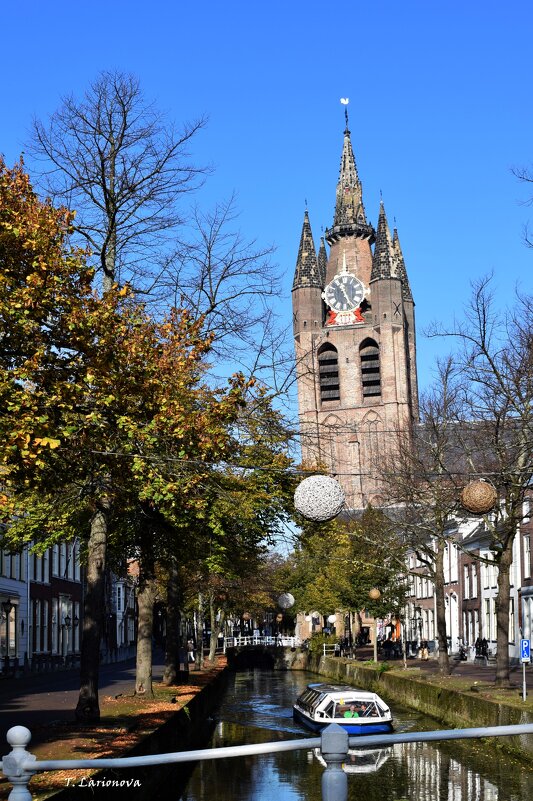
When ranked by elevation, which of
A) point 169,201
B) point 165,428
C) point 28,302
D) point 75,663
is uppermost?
point 169,201

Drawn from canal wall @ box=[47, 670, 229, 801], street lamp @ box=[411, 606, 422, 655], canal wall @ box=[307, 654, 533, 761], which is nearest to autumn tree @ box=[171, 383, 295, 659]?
canal wall @ box=[47, 670, 229, 801]

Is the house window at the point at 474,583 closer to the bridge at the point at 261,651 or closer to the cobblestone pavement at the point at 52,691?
the cobblestone pavement at the point at 52,691

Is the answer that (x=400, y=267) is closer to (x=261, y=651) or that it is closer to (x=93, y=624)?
(x=261, y=651)

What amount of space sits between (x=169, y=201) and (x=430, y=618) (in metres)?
57.5

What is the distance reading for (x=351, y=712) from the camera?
110 feet

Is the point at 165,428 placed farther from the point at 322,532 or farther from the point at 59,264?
the point at 322,532

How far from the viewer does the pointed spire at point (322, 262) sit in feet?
458

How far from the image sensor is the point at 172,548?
96.5ft

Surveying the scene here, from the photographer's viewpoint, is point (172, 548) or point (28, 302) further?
point (172, 548)

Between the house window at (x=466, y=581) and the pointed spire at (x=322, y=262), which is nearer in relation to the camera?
the house window at (x=466, y=581)

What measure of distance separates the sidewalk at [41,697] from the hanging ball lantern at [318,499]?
19.4 feet

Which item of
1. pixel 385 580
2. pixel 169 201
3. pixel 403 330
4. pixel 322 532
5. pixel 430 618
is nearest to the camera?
pixel 169 201

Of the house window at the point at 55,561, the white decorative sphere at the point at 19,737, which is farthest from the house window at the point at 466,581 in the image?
the white decorative sphere at the point at 19,737

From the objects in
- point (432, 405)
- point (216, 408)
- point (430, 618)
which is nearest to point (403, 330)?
point (430, 618)
